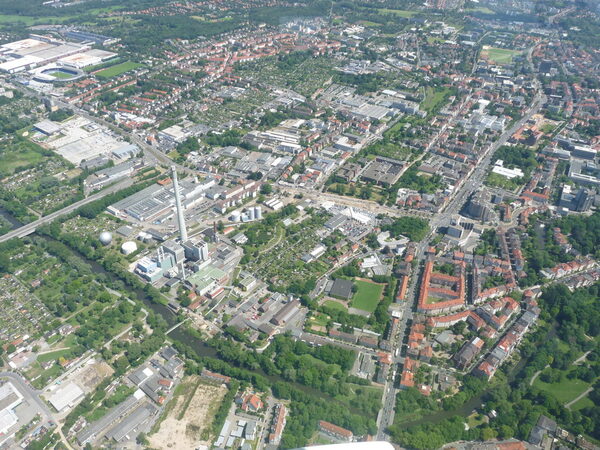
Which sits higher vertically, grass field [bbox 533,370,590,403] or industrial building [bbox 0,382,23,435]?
grass field [bbox 533,370,590,403]

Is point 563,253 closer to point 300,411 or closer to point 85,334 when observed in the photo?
point 300,411

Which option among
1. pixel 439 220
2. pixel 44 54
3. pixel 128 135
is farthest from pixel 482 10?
pixel 44 54

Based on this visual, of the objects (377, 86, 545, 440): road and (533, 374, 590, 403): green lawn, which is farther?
(533, 374, 590, 403): green lawn

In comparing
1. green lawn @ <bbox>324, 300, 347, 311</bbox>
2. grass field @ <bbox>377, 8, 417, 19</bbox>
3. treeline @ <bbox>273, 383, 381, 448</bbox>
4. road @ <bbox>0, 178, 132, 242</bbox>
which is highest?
grass field @ <bbox>377, 8, 417, 19</bbox>

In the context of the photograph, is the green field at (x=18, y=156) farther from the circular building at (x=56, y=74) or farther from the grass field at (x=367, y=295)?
the grass field at (x=367, y=295)

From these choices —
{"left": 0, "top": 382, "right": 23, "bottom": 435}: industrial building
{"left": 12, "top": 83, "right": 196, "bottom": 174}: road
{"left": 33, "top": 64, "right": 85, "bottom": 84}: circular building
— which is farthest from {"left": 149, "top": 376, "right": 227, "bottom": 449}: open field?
{"left": 33, "top": 64, "right": 85, "bottom": 84}: circular building

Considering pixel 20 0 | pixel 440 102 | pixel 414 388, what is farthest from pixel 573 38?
pixel 20 0

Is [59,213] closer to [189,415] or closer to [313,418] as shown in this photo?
[189,415]

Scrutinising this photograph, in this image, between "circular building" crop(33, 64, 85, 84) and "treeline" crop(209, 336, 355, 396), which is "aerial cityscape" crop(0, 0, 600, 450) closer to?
"treeline" crop(209, 336, 355, 396)
